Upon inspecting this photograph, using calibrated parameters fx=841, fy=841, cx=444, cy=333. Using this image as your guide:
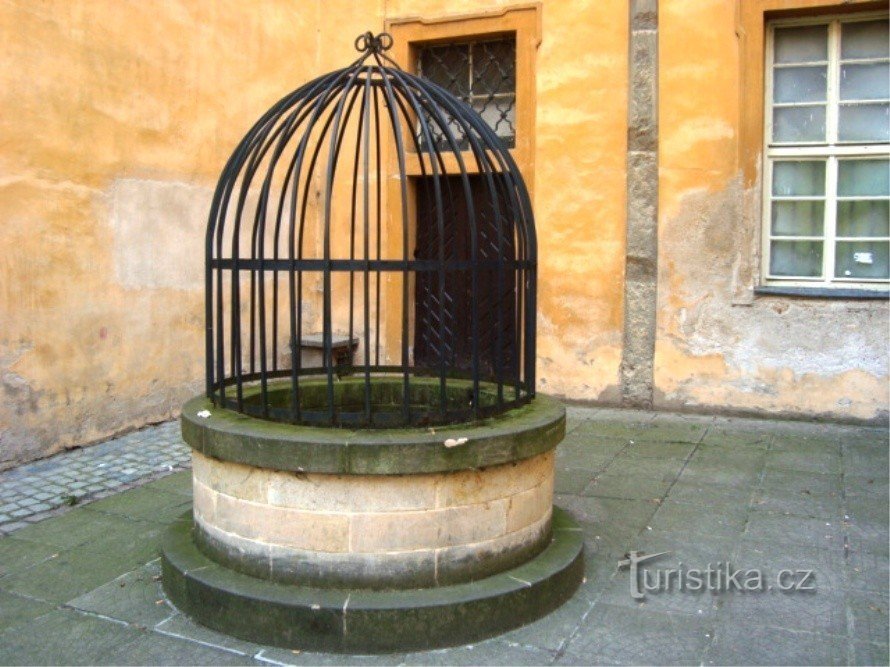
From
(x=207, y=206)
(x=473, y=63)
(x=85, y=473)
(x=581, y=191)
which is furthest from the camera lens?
(x=473, y=63)

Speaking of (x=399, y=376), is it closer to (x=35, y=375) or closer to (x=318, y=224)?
(x=35, y=375)

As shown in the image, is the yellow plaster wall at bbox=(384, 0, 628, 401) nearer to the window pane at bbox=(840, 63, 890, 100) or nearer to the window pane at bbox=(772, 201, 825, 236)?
the window pane at bbox=(772, 201, 825, 236)

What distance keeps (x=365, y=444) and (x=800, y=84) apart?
5.93 m

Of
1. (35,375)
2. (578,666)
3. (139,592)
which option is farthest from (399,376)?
(35,375)

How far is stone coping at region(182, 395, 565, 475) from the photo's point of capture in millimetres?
3184

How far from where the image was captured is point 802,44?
7285mm

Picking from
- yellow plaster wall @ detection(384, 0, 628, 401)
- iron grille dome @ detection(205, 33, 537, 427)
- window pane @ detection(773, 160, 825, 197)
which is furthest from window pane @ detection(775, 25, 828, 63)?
iron grille dome @ detection(205, 33, 537, 427)

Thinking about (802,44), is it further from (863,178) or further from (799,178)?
(863,178)

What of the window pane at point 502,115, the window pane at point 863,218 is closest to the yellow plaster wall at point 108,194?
the window pane at point 502,115

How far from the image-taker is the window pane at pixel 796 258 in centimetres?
732

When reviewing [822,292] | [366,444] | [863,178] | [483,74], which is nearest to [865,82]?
[863,178]

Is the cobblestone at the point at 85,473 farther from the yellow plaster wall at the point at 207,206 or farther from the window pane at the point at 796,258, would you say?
the window pane at the point at 796,258

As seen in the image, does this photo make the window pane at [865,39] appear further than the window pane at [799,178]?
No

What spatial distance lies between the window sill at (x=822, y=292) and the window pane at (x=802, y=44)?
1.98m
